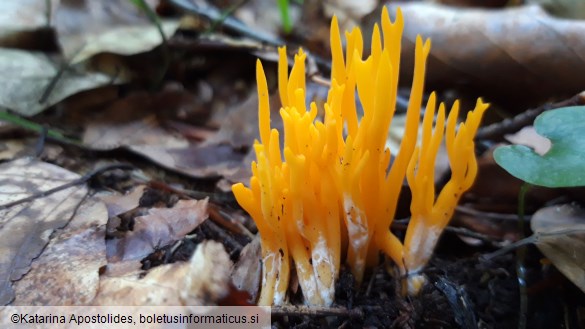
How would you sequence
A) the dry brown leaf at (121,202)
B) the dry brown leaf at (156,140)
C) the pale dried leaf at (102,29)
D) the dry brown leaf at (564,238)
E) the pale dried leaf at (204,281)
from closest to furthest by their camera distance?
the pale dried leaf at (204,281), the dry brown leaf at (564,238), the dry brown leaf at (121,202), the dry brown leaf at (156,140), the pale dried leaf at (102,29)

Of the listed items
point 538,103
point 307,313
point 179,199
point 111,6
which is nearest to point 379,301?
point 307,313

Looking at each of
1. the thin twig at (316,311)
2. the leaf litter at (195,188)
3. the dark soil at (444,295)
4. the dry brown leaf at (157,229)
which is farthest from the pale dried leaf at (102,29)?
the thin twig at (316,311)

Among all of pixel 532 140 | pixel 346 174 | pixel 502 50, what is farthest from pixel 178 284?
pixel 502 50

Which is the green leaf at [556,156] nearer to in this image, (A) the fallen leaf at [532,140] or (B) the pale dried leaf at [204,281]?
(A) the fallen leaf at [532,140]

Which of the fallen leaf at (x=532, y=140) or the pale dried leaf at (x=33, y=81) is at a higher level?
the fallen leaf at (x=532, y=140)

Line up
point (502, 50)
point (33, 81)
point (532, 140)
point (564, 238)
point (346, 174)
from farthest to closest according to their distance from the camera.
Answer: point (33, 81)
point (502, 50)
point (532, 140)
point (564, 238)
point (346, 174)

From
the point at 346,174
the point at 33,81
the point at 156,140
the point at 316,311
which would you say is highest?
the point at 346,174

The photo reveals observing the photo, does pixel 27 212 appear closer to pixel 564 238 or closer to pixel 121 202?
pixel 121 202
